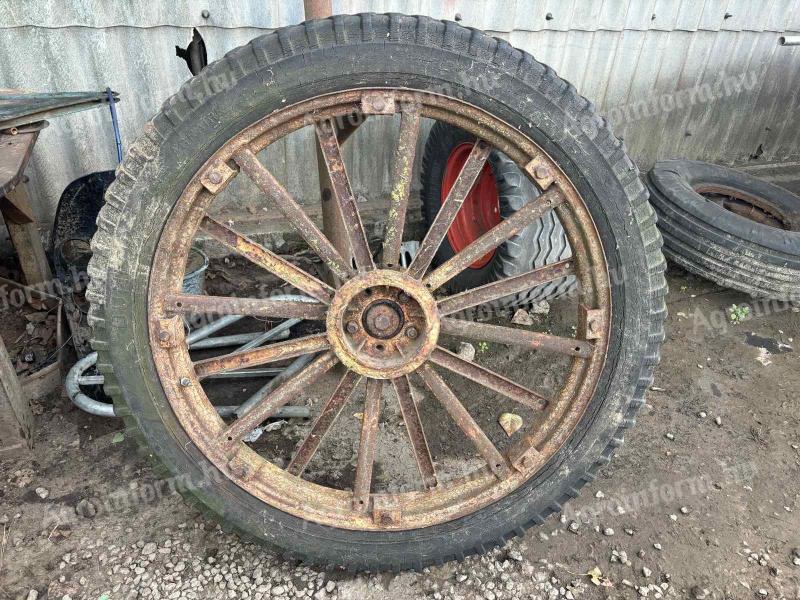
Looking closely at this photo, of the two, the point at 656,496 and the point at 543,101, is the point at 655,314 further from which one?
the point at 656,496

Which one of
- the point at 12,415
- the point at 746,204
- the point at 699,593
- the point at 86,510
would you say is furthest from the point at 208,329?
the point at 746,204

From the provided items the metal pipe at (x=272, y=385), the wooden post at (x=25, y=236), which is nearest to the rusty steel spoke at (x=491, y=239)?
the metal pipe at (x=272, y=385)

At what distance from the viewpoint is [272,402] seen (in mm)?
2051

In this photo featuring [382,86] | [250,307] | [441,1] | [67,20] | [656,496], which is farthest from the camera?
[441,1]

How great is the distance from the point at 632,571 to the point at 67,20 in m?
4.06

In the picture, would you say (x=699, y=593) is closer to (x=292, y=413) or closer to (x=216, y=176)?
(x=292, y=413)

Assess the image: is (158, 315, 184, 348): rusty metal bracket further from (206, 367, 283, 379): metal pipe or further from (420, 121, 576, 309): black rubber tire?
(420, 121, 576, 309): black rubber tire

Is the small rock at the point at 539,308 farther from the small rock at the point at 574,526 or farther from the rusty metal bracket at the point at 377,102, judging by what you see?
the rusty metal bracket at the point at 377,102

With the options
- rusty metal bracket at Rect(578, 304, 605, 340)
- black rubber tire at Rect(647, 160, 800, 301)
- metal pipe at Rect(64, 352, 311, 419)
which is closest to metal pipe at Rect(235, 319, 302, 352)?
metal pipe at Rect(64, 352, 311, 419)

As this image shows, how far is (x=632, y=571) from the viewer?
7.72ft

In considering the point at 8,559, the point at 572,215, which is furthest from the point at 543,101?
the point at 8,559

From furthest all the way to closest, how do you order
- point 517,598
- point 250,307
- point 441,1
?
point 441,1, point 517,598, point 250,307

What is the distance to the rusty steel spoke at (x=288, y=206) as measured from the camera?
1.84m

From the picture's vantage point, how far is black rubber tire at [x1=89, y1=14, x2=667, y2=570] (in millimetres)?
1737
